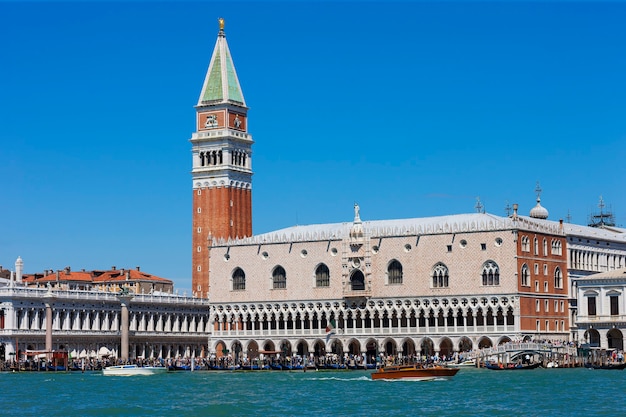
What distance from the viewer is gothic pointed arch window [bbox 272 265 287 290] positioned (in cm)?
10944

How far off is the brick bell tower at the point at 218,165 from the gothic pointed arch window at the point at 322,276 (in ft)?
44.6

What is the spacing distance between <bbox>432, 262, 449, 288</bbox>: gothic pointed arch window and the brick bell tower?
23.2 metres

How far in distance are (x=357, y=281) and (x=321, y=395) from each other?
38.9 meters

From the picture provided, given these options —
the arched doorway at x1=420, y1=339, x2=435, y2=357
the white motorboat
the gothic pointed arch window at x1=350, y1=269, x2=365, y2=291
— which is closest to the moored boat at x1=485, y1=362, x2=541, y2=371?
the arched doorway at x1=420, y1=339, x2=435, y2=357

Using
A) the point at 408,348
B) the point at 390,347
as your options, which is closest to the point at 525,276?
the point at 408,348

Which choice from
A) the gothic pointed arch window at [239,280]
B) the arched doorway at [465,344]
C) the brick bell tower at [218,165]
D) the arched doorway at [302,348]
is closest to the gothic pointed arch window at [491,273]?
the arched doorway at [465,344]

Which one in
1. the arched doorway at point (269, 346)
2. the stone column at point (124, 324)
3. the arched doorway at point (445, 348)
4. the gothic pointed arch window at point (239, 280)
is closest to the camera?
the arched doorway at point (445, 348)

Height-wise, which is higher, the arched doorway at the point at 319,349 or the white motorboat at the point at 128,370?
the arched doorway at the point at 319,349

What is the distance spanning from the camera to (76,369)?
9981cm

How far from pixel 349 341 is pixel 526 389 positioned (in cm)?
3869

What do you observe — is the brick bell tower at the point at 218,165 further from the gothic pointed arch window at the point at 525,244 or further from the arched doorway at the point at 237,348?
the gothic pointed arch window at the point at 525,244

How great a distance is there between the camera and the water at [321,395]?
57438mm

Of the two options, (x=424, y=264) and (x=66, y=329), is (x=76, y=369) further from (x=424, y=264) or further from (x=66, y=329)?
(x=424, y=264)

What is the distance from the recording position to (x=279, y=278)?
110 m
